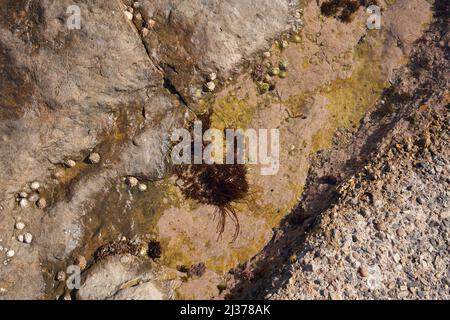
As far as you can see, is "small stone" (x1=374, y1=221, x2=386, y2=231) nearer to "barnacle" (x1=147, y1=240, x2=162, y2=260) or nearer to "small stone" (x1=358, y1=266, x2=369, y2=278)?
"small stone" (x1=358, y1=266, x2=369, y2=278)

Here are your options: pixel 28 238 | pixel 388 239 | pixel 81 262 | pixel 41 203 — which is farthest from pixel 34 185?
pixel 388 239

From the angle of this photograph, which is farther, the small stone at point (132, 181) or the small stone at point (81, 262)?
the small stone at point (132, 181)

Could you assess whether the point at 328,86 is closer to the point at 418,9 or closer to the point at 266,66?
the point at 266,66

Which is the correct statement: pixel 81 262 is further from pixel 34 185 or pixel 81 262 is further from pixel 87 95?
pixel 87 95

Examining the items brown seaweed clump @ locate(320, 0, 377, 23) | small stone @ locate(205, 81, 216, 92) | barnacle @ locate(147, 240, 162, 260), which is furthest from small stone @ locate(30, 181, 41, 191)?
brown seaweed clump @ locate(320, 0, 377, 23)

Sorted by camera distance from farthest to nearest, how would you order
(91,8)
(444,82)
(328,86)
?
(328,86) → (444,82) → (91,8)

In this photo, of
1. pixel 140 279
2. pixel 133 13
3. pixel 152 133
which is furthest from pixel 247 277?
pixel 133 13

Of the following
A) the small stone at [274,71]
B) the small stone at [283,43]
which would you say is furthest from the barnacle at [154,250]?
the small stone at [283,43]

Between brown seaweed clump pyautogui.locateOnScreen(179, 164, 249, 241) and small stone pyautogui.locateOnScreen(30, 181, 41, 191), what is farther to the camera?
brown seaweed clump pyautogui.locateOnScreen(179, 164, 249, 241)

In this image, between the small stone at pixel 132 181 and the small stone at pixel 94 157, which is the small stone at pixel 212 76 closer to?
the small stone at pixel 132 181
